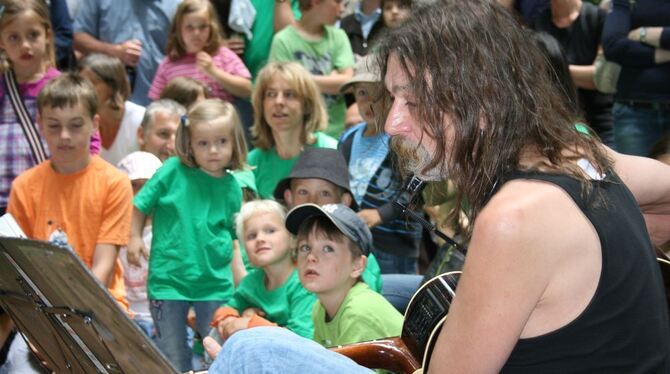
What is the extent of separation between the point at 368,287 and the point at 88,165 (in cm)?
150

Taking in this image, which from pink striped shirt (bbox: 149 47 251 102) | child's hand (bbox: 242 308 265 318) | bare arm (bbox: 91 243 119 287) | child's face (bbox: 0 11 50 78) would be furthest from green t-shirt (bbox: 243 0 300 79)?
child's hand (bbox: 242 308 265 318)

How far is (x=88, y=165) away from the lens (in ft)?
15.6

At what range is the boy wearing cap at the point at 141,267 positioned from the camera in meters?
5.23

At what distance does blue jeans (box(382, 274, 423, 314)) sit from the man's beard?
175cm

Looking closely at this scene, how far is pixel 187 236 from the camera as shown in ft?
15.9

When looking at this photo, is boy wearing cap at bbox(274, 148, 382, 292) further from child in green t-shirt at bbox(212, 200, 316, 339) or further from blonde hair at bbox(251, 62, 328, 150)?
blonde hair at bbox(251, 62, 328, 150)

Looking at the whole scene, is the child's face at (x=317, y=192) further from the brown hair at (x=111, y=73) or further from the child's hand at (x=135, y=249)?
the brown hair at (x=111, y=73)

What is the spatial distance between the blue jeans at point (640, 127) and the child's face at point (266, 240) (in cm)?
209

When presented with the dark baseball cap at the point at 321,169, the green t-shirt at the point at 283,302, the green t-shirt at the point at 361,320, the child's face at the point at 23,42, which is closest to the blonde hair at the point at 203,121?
the dark baseball cap at the point at 321,169

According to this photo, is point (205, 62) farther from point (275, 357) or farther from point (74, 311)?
point (275, 357)

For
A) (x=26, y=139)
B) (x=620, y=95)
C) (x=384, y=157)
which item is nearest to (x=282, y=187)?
(x=384, y=157)

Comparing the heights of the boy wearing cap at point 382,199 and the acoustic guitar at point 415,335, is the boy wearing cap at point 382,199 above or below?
below

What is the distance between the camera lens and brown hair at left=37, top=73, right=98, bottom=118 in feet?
15.7

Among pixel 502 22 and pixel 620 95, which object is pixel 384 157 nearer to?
pixel 620 95
